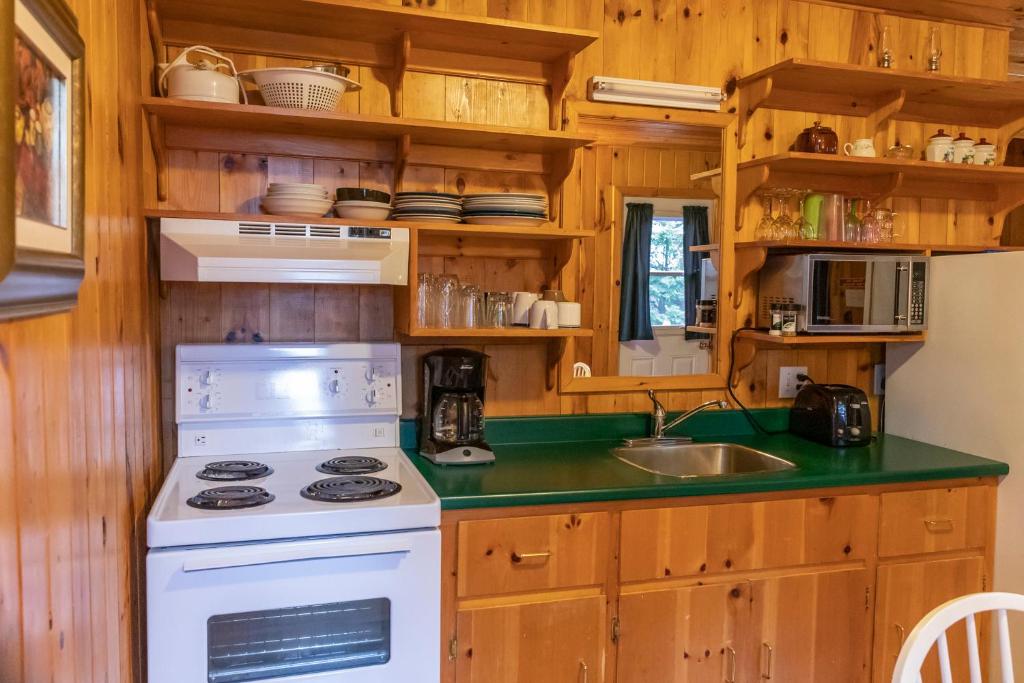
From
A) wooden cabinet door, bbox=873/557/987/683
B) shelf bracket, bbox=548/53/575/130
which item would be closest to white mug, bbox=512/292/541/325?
shelf bracket, bbox=548/53/575/130

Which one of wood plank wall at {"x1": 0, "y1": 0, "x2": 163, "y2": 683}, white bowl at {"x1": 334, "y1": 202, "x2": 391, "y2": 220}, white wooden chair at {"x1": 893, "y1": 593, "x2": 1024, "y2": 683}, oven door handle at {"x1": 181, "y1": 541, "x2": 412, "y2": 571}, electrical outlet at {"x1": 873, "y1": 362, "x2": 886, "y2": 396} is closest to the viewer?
wood plank wall at {"x1": 0, "y1": 0, "x2": 163, "y2": 683}

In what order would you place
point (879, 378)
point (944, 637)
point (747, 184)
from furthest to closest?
1. point (879, 378)
2. point (747, 184)
3. point (944, 637)

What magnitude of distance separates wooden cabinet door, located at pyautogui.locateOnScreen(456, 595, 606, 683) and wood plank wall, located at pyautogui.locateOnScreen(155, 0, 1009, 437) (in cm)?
71

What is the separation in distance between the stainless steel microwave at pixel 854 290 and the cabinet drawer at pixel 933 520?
22.5 inches

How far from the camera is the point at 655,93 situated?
2.52 metres

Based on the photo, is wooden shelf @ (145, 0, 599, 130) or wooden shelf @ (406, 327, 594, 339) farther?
wooden shelf @ (406, 327, 594, 339)

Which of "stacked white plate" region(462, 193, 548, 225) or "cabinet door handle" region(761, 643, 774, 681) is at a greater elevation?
"stacked white plate" region(462, 193, 548, 225)

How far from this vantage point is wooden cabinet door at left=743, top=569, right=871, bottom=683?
2.15 m

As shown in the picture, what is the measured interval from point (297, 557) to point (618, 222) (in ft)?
4.81

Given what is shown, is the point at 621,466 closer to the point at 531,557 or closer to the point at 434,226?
the point at 531,557

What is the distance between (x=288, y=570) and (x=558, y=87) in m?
1.60

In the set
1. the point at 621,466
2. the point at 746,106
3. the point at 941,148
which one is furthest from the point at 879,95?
the point at 621,466

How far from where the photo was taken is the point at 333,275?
6.61ft

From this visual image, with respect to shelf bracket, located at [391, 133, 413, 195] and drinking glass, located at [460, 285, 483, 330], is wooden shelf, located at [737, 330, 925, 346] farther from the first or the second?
shelf bracket, located at [391, 133, 413, 195]
